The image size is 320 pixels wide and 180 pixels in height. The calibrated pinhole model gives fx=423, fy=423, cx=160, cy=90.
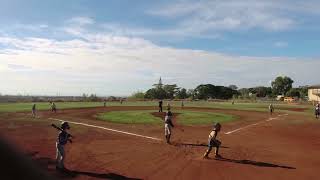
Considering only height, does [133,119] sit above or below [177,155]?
above

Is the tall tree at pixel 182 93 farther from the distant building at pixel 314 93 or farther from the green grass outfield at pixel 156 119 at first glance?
the green grass outfield at pixel 156 119

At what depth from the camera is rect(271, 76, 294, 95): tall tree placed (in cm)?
13725

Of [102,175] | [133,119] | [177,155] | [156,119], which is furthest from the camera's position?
[156,119]

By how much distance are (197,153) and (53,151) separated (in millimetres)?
6291

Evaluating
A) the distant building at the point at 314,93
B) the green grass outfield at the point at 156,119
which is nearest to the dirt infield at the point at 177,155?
the green grass outfield at the point at 156,119

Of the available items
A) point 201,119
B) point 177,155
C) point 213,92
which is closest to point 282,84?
point 213,92

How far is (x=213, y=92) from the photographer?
130375mm

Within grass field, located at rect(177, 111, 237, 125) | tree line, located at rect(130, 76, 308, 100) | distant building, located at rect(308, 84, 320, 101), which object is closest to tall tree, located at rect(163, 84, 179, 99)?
tree line, located at rect(130, 76, 308, 100)

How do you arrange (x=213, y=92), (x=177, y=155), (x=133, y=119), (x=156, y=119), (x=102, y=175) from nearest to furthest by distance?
1. (x=102, y=175)
2. (x=177, y=155)
3. (x=133, y=119)
4. (x=156, y=119)
5. (x=213, y=92)

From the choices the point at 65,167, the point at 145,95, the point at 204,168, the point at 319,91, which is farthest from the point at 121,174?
the point at 145,95

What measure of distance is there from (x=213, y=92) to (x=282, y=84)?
24.7 metres

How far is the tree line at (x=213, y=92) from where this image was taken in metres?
124

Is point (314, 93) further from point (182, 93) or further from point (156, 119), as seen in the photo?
point (156, 119)

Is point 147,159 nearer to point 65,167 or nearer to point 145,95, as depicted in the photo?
point 65,167
